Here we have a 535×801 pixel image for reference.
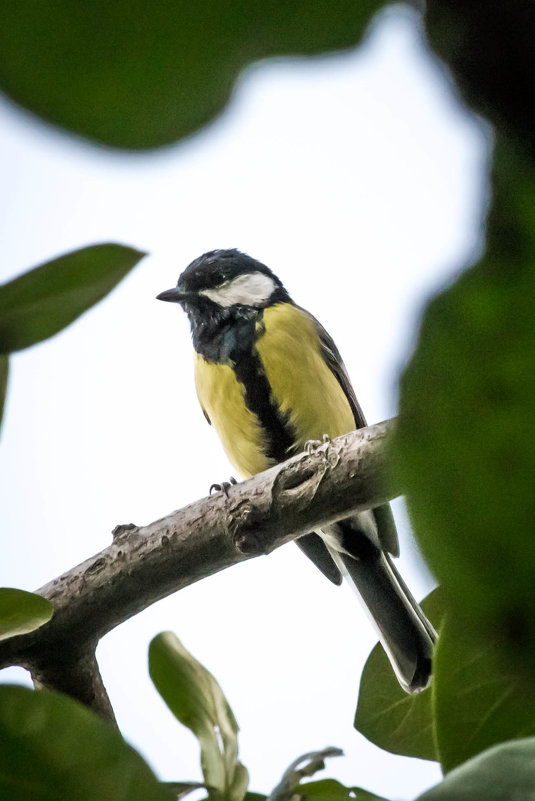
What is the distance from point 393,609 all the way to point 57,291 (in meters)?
2.65

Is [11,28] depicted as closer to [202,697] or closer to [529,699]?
[529,699]

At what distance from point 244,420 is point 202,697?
7.58ft

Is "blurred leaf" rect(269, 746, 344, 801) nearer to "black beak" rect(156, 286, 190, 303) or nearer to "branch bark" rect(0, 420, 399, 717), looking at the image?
"branch bark" rect(0, 420, 399, 717)

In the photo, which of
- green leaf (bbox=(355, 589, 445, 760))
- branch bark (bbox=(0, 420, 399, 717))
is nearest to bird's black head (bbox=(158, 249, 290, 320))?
branch bark (bbox=(0, 420, 399, 717))

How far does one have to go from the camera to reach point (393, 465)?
0.61ft

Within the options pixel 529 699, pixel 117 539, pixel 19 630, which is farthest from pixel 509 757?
pixel 117 539

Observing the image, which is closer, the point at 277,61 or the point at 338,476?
the point at 277,61

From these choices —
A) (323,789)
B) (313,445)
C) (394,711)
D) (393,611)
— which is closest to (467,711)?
(323,789)

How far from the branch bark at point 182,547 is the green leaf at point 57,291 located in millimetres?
989

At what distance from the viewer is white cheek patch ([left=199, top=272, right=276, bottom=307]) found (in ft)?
11.1

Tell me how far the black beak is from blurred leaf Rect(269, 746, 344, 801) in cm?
305

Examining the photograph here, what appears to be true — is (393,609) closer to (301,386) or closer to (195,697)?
(301,386)

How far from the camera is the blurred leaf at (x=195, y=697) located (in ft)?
2.06

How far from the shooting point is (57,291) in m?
0.32
